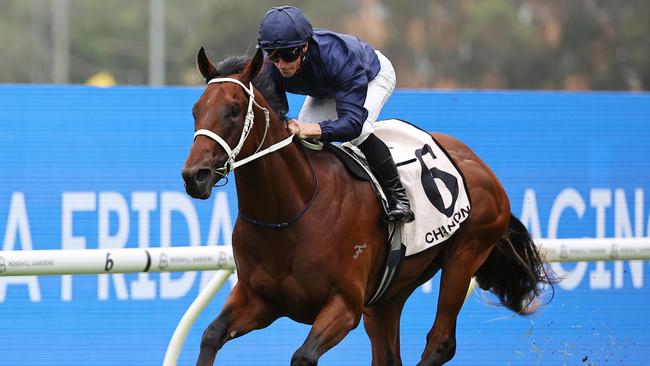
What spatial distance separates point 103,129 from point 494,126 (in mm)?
2043

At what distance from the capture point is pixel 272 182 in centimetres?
422

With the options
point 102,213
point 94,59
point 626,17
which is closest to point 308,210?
point 102,213

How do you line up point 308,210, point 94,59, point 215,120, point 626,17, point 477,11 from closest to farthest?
point 215,120 < point 308,210 < point 626,17 < point 477,11 < point 94,59

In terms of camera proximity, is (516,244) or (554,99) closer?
(516,244)

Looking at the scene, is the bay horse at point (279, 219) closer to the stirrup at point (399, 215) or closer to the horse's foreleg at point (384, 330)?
the stirrup at point (399, 215)

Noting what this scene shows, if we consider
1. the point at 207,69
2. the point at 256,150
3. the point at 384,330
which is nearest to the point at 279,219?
the point at 256,150

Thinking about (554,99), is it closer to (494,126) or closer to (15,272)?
(494,126)

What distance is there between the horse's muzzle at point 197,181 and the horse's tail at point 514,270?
2.06m

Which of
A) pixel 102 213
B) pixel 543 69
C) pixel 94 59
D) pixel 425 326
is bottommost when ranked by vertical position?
pixel 94 59

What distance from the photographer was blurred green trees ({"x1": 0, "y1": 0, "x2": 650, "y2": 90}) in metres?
26.8

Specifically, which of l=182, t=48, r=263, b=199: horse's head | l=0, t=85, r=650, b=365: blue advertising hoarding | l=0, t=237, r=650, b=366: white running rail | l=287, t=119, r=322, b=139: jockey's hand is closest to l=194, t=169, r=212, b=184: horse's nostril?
l=182, t=48, r=263, b=199: horse's head

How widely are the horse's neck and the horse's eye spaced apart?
0.58ft

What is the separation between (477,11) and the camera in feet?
96.0

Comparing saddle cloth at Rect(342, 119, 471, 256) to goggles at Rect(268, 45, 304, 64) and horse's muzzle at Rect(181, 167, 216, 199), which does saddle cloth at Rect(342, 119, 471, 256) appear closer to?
goggles at Rect(268, 45, 304, 64)
